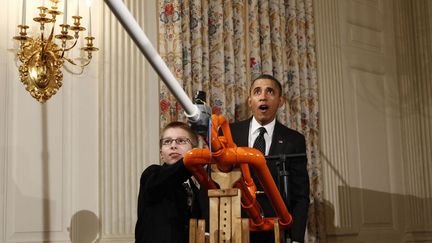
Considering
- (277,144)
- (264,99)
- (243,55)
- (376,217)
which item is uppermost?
(243,55)

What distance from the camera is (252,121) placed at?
387 cm

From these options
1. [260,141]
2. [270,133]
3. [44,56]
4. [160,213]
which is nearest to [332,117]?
[270,133]

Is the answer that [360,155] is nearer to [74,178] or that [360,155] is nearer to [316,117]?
[316,117]

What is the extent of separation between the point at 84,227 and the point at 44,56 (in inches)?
36.6

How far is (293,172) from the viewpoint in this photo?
3670 mm

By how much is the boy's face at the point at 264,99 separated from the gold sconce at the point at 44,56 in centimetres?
106

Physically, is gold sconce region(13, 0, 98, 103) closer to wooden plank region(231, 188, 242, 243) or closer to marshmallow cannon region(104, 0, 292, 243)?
marshmallow cannon region(104, 0, 292, 243)

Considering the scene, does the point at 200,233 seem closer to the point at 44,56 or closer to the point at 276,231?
the point at 276,231

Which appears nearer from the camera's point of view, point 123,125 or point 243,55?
point 123,125

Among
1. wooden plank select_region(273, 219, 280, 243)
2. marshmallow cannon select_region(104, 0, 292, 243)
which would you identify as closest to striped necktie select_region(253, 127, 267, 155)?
wooden plank select_region(273, 219, 280, 243)

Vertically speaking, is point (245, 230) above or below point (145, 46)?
below

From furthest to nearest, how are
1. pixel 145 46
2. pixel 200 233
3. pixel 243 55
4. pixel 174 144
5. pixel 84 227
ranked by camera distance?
pixel 243 55 → pixel 84 227 → pixel 174 144 → pixel 200 233 → pixel 145 46

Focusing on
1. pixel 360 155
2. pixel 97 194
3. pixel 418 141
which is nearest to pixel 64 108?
pixel 97 194

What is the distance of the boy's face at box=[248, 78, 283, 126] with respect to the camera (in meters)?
3.77
